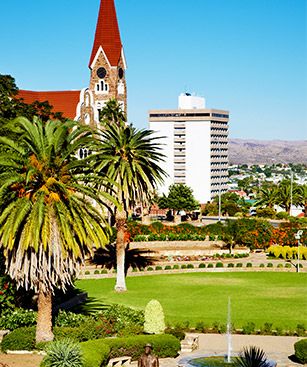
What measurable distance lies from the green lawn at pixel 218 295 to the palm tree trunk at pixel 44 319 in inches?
411

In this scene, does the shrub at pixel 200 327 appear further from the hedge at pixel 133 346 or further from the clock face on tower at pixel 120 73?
the clock face on tower at pixel 120 73

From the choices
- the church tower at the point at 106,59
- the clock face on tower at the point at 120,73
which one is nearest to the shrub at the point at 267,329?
the church tower at the point at 106,59

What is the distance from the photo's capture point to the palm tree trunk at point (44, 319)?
29.8m

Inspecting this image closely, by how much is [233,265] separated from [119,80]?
56.0 metres

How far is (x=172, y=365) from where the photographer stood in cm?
2881

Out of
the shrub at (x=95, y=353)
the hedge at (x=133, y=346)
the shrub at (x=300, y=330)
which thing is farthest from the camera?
the shrub at (x=300, y=330)

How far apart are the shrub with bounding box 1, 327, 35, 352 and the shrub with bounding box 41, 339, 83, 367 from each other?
214 inches

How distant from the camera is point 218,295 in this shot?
48125 mm

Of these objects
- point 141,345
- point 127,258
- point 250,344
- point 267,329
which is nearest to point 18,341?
point 141,345

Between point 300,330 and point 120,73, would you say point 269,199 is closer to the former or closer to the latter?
point 120,73

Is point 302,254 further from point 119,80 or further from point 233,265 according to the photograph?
point 119,80

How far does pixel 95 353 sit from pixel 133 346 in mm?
3330

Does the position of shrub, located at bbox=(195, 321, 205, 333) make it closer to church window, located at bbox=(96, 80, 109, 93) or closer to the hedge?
the hedge

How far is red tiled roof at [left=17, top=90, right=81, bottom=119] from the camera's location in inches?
3846
